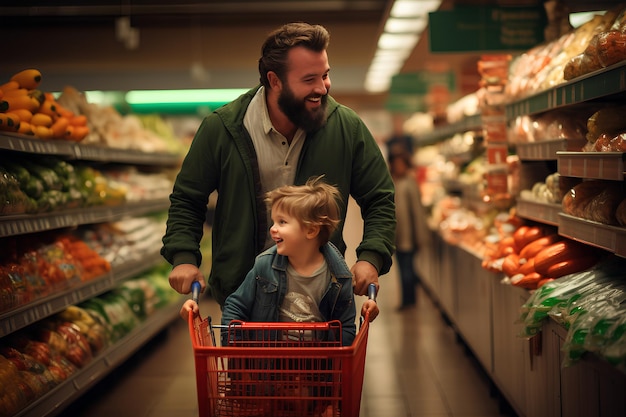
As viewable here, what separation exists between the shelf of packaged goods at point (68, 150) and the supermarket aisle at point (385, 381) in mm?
1587

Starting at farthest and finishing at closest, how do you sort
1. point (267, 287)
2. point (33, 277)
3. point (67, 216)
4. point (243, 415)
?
point (67, 216) → point (33, 277) → point (267, 287) → point (243, 415)

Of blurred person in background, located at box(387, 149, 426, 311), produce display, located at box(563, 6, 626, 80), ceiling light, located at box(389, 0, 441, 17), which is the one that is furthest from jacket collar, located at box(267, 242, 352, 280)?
blurred person in background, located at box(387, 149, 426, 311)

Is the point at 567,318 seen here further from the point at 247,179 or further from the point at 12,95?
the point at 12,95

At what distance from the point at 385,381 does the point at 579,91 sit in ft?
8.67

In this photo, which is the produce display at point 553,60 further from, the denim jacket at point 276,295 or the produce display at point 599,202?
the denim jacket at point 276,295

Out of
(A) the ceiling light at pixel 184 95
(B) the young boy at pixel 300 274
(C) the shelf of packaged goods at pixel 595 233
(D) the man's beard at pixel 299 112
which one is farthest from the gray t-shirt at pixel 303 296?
(A) the ceiling light at pixel 184 95

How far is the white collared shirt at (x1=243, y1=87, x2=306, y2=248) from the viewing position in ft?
9.71

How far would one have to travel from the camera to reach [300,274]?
8.45 feet

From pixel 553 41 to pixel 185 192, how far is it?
2.79 metres

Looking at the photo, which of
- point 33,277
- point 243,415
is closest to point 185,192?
point 243,415

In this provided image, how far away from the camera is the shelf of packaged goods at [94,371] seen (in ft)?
12.2

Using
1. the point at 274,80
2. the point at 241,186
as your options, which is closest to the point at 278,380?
the point at 241,186

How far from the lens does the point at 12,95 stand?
13.6 feet

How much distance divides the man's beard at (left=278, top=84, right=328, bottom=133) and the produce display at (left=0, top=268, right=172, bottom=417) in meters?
1.83
